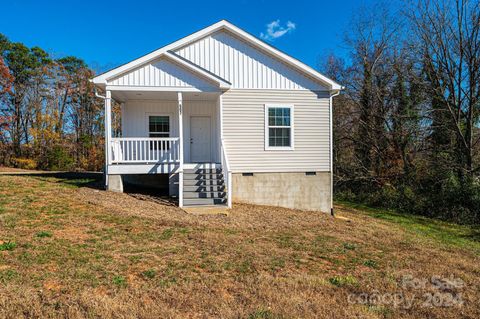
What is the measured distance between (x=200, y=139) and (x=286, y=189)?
398 centimetres

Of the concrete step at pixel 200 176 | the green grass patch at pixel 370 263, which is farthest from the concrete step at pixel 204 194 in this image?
the green grass patch at pixel 370 263

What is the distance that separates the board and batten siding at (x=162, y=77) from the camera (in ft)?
29.7

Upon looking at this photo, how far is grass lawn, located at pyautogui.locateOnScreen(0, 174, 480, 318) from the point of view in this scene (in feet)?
10.2

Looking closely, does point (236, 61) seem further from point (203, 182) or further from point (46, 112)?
point (46, 112)

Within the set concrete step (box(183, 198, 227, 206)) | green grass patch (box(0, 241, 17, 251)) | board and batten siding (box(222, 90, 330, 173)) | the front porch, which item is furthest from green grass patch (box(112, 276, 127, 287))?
board and batten siding (box(222, 90, 330, 173))

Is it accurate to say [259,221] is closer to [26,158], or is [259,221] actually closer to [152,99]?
[152,99]

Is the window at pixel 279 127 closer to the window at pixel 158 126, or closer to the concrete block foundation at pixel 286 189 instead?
the concrete block foundation at pixel 286 189

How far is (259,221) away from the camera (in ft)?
24.9

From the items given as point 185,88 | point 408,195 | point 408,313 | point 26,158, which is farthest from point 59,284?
point 26,158

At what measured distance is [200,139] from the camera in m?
11.4

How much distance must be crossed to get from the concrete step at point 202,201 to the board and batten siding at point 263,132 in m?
1.63

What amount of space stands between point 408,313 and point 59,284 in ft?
13.6

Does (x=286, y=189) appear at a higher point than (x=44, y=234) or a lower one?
higher

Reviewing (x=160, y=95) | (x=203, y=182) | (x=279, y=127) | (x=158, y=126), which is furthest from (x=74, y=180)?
(x=279, y=127)
